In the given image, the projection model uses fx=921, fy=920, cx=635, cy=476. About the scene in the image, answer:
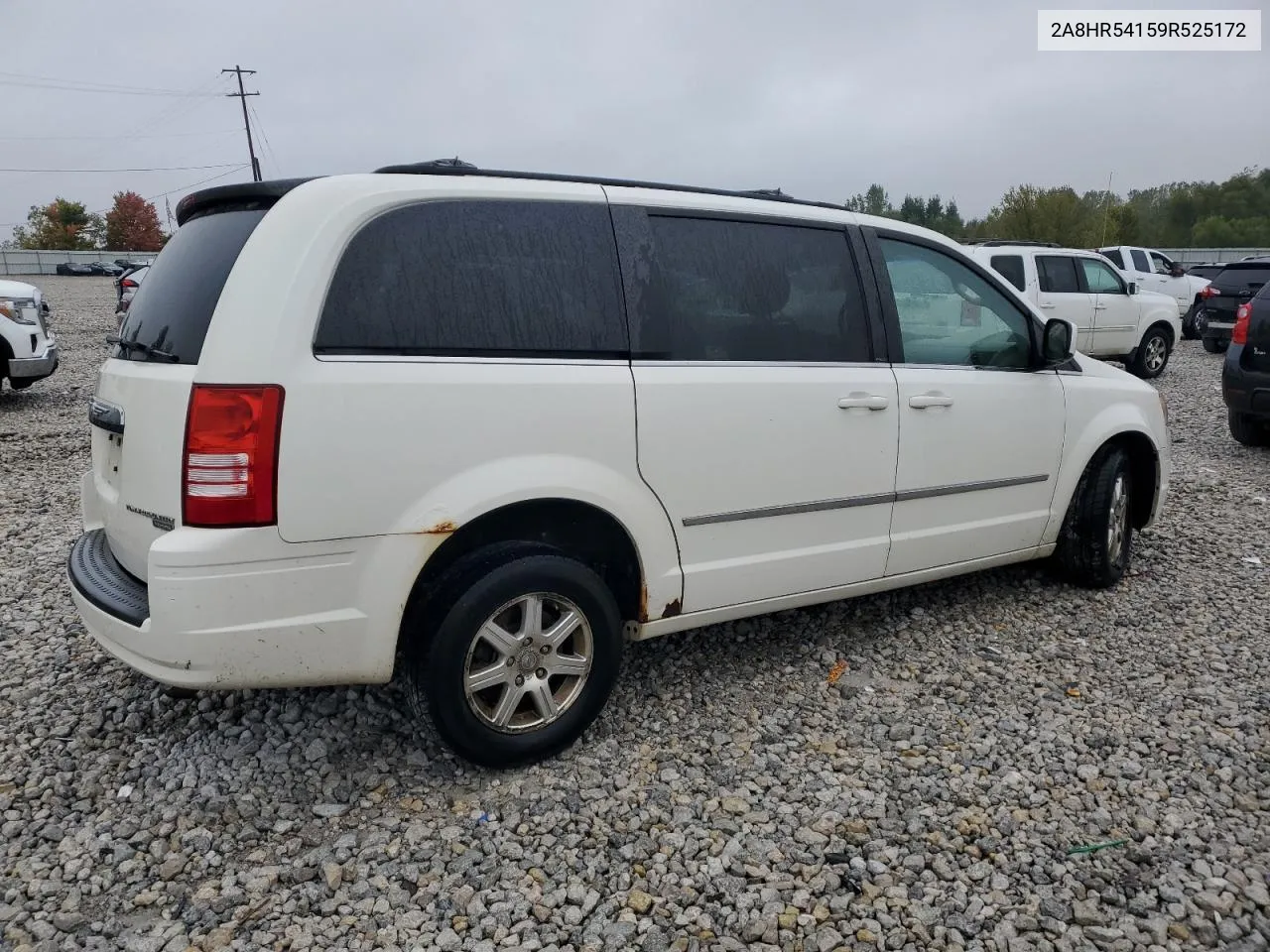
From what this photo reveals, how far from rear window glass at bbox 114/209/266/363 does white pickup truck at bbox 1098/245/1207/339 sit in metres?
20.4

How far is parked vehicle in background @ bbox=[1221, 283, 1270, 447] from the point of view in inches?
306

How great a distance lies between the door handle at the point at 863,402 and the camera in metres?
3.51

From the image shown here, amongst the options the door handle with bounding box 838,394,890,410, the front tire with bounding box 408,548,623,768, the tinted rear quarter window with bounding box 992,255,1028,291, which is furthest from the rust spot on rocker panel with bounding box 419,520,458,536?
the tinted rear quarter window with bounding box 992,255,1028,291

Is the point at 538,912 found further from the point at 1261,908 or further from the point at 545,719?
the point at 1261,908

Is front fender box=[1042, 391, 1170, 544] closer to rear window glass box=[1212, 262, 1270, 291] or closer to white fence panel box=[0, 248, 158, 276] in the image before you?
rear window glass box=[1212, 262, 1270, 291]

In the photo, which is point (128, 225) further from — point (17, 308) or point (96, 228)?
point (17, 308)

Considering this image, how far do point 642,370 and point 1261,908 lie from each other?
7.50ft

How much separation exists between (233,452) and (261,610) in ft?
1.44

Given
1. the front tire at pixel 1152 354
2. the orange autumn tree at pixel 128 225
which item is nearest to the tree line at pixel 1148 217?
the front tire at pixel 1152 354

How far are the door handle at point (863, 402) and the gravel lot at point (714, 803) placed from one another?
3.65ft

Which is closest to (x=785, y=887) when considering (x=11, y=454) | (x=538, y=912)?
(x=538, y=912)

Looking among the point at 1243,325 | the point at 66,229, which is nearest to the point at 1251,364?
the point at 1243,325

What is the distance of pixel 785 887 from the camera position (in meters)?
2.51

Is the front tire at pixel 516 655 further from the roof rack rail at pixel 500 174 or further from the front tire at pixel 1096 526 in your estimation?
the front tire at pixel 1096 526
